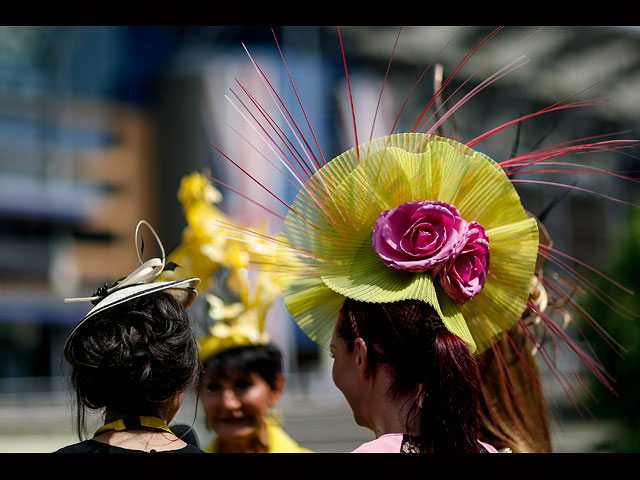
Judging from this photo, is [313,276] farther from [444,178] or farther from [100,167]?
[100,167]

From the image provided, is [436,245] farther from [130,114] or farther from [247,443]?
[130,114]

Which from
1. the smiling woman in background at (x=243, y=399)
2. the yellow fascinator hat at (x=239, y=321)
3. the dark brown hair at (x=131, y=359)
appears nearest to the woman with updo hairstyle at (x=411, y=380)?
the dark brown hair at (x=131, y=359)

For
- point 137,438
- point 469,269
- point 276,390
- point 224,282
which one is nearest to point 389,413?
point 469,269

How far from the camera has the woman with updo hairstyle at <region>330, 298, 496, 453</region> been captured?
1419 millimetres

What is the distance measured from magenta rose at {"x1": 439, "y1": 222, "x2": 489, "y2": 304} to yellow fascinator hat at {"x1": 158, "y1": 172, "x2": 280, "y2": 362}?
169cm

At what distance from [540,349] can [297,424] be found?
15.5 m

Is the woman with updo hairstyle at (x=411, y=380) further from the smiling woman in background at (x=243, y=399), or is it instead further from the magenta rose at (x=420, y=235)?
the smiling woman in background at (x=243, y=399)

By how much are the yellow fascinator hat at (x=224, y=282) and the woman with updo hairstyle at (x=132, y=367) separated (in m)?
1.60

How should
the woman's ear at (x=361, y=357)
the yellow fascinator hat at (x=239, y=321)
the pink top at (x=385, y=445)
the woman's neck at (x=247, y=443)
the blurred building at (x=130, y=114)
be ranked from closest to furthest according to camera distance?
the pink top at (x=385, y=445), the woman's ear at (x=361, y=357), the woman's neck at (x=247, y=443), the yellow fascinator hat at (x=239, y=321), the blurred building at (x=130, y=114)

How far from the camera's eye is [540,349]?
200 centimetres

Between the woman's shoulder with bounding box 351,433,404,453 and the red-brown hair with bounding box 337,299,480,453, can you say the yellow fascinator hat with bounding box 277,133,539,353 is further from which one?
the woman's shoulder with bounding box 351,433,404,453

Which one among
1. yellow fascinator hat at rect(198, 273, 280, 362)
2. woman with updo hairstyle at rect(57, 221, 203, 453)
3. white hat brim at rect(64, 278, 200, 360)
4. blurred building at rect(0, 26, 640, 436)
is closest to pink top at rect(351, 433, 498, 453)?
woman with updo hairstyle at rect(57, 221, 203, 453)

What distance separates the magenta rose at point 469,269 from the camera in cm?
152
